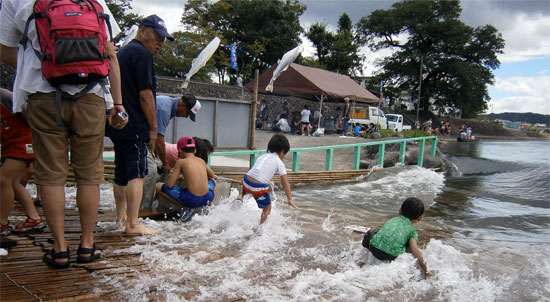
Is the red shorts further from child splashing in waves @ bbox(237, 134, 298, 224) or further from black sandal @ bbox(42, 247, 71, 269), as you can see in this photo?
child splashing in waves @ bbox(237, 134, 298, 224)

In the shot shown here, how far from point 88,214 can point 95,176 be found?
0.28 m

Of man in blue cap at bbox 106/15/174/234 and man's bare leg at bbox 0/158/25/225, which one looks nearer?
man's bare leg at bbox 0/158/25/225

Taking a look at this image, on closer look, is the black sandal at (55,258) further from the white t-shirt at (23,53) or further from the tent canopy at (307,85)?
the tent canopy at (307,85)

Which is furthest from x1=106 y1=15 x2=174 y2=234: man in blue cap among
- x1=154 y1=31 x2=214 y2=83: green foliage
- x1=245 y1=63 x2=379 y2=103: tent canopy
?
x1=154 y1=31 x2=214 y2=83: green foliage

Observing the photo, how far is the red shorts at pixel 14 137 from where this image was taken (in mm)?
3229

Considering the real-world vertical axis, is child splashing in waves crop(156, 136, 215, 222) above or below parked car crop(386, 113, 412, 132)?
below

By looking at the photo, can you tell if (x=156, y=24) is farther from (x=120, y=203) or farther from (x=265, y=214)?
(x=265, y=214)

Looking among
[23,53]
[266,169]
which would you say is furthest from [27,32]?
[266,169]

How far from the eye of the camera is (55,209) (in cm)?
253

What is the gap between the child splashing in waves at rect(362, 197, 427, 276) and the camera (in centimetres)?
364

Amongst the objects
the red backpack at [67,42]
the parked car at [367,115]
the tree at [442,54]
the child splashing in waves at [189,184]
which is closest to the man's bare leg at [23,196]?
the red backpack at [67,42]

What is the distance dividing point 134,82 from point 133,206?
113 centimetres

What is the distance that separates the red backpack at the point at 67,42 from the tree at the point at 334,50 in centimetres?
3902

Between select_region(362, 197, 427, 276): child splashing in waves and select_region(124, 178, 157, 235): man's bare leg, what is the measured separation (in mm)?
2191
